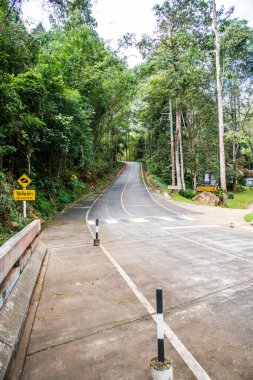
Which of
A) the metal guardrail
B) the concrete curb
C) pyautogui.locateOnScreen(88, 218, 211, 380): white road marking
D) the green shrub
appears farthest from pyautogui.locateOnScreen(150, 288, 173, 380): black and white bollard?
the green shrub

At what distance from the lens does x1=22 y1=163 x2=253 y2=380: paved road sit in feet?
9.58

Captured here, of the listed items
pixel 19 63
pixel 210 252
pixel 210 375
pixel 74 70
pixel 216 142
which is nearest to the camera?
pixel 210 375

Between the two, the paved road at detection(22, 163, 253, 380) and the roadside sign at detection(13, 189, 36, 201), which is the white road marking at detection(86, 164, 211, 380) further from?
the roadside sign at detection(13, 189, 36, 201)

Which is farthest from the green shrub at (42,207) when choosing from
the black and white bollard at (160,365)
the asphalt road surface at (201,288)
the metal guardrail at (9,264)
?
the black and white bollard at (160,365)

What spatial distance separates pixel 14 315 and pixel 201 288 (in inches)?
141

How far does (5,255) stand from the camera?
3.88 meters

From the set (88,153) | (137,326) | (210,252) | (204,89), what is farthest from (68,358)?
(204,89)

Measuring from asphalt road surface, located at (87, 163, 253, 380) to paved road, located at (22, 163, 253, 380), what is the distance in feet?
0.05

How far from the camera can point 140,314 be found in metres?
4.09

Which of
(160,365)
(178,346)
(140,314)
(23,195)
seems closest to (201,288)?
(140,314)

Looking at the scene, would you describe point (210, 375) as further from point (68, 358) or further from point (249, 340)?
point (68, 358)

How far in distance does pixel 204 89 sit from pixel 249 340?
110 ft

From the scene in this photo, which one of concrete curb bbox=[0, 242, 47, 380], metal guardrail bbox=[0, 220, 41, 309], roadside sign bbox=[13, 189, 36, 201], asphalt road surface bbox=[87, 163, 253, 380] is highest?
roadside sign bbox=[13, 189, 36, 201]

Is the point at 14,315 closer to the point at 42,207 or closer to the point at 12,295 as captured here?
the point at 12,295
